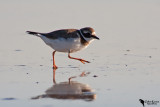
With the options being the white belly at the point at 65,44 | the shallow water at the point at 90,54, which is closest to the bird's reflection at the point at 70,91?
the shallow water at the point at 90,54

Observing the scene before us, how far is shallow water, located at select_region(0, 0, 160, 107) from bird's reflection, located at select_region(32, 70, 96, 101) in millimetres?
69

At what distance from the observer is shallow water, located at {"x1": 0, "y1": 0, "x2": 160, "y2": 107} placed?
5.86m

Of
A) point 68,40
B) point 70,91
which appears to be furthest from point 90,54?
point 70,91

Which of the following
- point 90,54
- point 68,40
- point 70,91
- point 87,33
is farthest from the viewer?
point 90,54

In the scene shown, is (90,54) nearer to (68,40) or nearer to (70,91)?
(68,40)

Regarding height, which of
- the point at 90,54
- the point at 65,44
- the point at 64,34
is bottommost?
the point at 90,54

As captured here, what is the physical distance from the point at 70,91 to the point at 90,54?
2.77 meters

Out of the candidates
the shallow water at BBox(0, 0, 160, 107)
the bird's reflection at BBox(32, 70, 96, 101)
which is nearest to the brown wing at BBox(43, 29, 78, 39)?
the shallow water at BBox(0, 0, 160, 107)

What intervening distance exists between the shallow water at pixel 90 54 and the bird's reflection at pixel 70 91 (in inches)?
2.7

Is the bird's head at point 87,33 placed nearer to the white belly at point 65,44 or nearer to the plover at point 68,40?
the plover at point 68,40

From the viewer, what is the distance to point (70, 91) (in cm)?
608

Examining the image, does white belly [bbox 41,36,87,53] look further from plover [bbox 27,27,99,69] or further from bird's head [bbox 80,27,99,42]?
bird's head [bbox 80,27,99,42]

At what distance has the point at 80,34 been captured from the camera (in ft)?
27.7

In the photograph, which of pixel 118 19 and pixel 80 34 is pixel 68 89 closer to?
pixel 80 34
